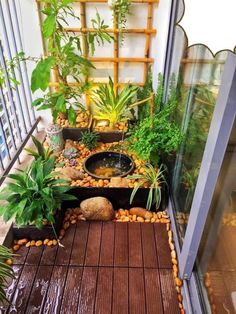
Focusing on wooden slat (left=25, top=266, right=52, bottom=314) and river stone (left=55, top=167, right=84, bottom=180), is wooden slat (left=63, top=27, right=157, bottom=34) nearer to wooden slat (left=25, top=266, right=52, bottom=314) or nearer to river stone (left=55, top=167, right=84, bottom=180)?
river stone (left=55, top=167, right=84, bottom=180)

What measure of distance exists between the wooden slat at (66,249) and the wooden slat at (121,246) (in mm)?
307

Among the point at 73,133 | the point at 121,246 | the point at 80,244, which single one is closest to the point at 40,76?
the point at 73,133

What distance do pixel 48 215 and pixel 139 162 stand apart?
0.98 meters

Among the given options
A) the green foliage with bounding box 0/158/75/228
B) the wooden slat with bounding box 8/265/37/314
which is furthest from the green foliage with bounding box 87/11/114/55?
the wooden slat with bounding box 8/265/37/314

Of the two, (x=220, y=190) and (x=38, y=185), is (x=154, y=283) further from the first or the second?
(x=38, y=185)

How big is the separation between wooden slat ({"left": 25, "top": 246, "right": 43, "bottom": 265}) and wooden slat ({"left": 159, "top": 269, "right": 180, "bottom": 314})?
30.6 inches

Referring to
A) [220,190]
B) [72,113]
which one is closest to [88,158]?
[72,113]

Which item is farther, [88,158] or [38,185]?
Answer: [88,158]

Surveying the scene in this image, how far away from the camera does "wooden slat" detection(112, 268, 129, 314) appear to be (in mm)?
1374

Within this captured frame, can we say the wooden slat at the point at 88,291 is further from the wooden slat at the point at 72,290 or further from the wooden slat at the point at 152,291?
the wooden slat at the point at 152,291

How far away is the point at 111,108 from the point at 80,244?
4.41ft

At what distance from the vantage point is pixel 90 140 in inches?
95.7

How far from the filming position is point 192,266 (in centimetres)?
142

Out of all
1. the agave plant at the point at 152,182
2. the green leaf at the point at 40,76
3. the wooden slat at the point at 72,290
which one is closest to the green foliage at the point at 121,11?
the green leaf at the point at 40,76
